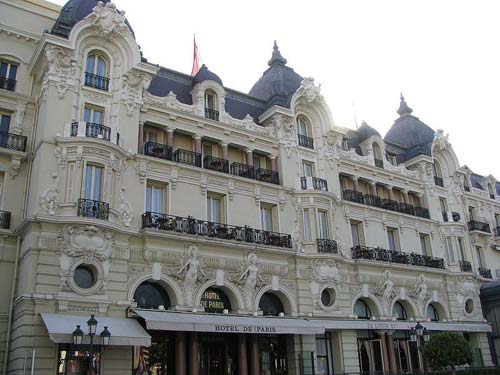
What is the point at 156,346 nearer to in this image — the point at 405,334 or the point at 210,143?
the point at 210,143

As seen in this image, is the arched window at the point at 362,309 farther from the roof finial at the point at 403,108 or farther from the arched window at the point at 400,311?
the roof finial at the point at 403,108

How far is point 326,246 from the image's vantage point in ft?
90.4

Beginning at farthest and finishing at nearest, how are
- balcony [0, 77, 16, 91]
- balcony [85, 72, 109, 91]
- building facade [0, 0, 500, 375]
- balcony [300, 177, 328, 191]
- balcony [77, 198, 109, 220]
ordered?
balcony [300, 177, 328, 191], balcony [85, 72, 109, 91], balcony [0, 77, 16, 91], balcony [77, 198, 109, 220], building facade [0, 0, 500, 375]

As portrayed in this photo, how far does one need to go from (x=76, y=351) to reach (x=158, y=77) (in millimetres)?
14083

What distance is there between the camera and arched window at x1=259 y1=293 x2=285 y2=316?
2569 centimetres

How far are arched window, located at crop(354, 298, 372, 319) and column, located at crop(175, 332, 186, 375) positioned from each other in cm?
1100

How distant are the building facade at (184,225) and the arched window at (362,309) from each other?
0.31ft

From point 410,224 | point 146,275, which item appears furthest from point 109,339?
point 410,224

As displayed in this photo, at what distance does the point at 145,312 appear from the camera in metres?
20.8

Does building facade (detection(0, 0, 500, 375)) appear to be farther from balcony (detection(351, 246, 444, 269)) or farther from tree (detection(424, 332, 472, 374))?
tree (detection(424, 332, 472, 374))

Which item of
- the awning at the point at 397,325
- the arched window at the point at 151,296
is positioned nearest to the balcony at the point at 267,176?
the awning at the point at 397,325

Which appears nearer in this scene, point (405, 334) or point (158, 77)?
point (158, 77)

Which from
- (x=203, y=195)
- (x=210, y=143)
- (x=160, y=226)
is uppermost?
(x=210, y=143)

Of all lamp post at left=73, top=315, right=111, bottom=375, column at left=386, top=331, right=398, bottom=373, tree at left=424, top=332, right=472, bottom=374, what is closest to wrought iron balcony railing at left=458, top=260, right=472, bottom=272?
column at left=386, top=331, right=398, bottom=373
